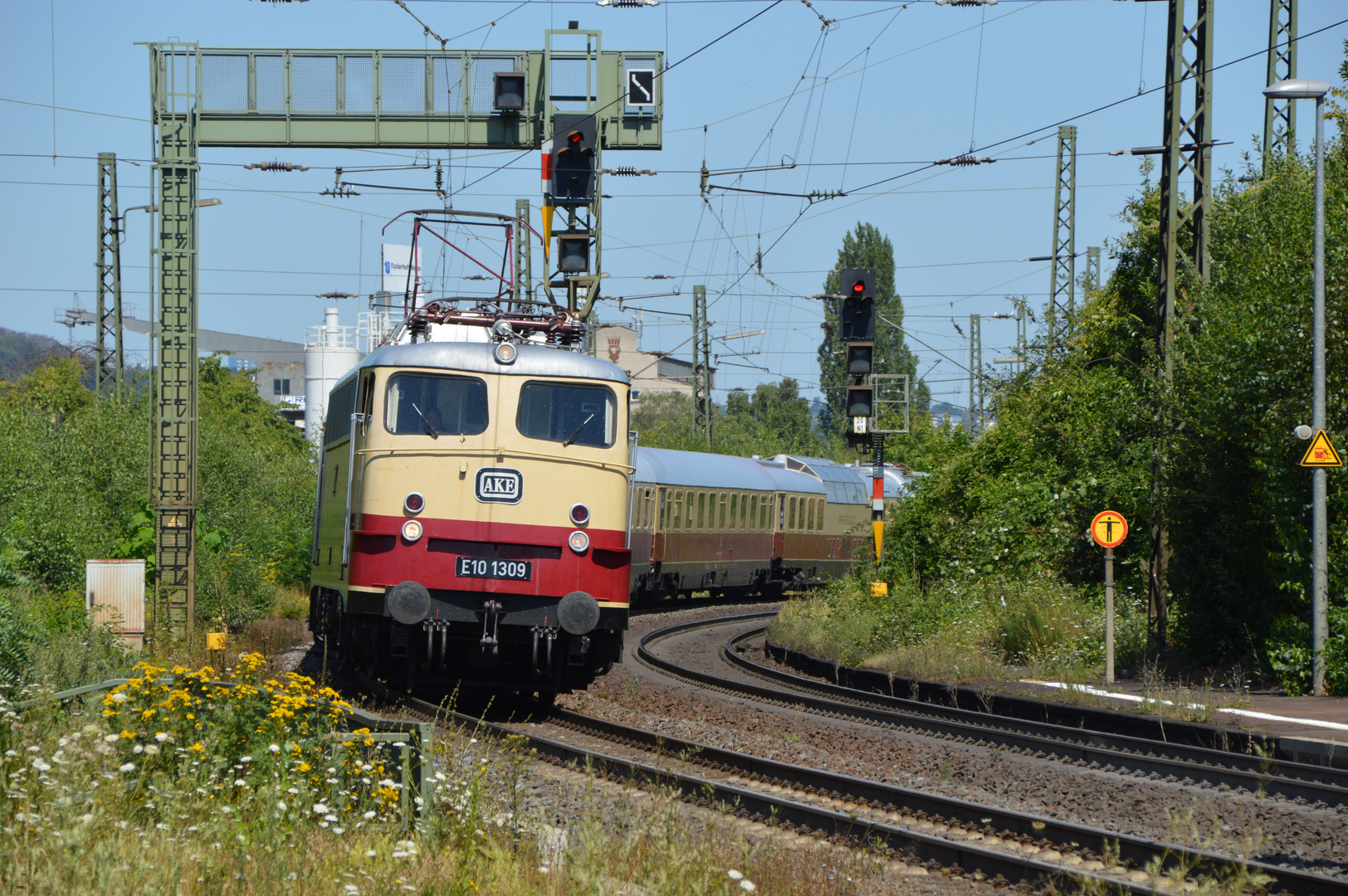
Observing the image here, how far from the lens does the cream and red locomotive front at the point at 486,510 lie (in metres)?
11.5

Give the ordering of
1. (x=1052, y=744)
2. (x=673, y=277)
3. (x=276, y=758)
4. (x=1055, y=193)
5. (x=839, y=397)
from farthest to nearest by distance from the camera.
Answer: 1. (x=839, y=397)
2. (x=673, y=277)
3. (x=1055, y=193)
4. (x=1052, y=744)
5. (x=276, y=758)

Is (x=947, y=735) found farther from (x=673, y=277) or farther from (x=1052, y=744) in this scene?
(x=673, y=277)

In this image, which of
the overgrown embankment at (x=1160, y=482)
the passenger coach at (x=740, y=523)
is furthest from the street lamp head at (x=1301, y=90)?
the passenger coach at (x=740, y=523)

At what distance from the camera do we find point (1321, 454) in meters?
13.7

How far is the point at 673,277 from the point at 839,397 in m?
37.0

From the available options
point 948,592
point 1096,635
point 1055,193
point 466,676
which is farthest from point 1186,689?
point 1055,193

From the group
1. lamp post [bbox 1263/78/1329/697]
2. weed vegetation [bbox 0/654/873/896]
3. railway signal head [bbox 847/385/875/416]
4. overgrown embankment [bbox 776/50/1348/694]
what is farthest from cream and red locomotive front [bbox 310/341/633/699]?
railway signal head [bbox 847/385/875/416]

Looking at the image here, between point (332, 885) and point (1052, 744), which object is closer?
point (332, 885)

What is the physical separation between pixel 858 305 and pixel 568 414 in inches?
372

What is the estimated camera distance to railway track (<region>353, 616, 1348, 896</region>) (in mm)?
6828

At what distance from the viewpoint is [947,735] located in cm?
1288

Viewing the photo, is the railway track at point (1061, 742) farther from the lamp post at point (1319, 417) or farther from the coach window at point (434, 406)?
the coach window at point (434, 406)

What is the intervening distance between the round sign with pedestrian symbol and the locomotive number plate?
740cm

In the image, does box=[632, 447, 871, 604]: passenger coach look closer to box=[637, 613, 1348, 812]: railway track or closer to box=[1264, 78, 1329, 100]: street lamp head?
box=[637, 613, 1348, 812]: railway track
